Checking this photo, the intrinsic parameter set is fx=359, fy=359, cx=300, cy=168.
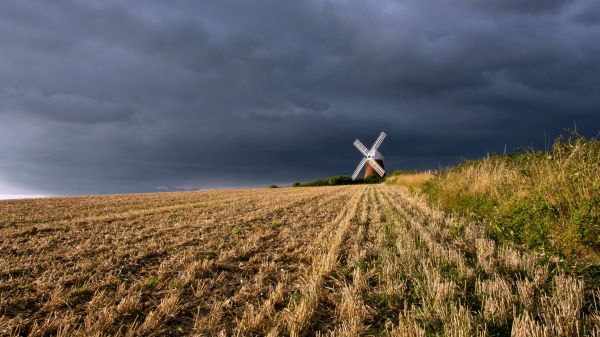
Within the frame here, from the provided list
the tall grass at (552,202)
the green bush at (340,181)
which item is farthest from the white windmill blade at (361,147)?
the tall grass at (552,202)

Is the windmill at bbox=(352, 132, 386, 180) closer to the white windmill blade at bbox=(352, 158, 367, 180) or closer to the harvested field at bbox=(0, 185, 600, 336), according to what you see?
the white windmill blade at bbox=(352, 158, 367, 180)

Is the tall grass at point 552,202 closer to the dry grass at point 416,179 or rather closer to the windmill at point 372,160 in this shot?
the dry grass at point 416,179

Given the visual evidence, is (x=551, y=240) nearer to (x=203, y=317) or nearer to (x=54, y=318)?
(x=203, y=317)

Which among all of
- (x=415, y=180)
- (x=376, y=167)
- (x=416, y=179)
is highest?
(x=376, y=167)

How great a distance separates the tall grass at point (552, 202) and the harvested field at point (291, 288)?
1052 millimetres

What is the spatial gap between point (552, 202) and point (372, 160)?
78413 mm

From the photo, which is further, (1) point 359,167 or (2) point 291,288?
(1) point 359,167

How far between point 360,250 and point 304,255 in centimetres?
139

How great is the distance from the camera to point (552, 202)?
28.6ft

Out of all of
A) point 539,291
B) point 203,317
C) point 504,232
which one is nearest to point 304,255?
point 203,317

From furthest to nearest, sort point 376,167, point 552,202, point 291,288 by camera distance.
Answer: point 376,167, point 552,202, point 291,288

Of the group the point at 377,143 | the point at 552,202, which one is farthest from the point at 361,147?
the point at 552,202

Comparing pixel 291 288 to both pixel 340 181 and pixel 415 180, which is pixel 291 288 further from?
pixel 340 181

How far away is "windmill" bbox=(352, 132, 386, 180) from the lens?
8562 cm
